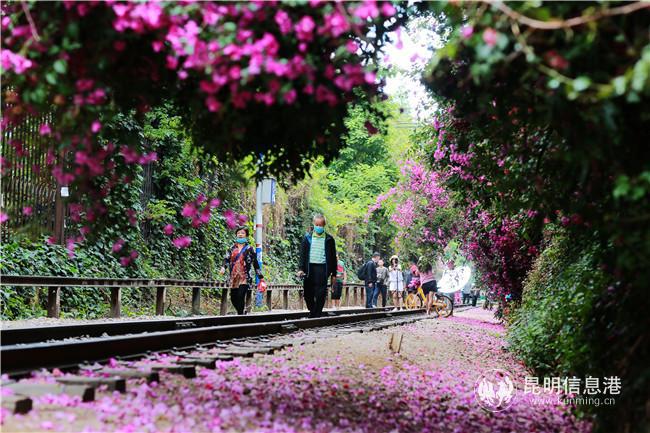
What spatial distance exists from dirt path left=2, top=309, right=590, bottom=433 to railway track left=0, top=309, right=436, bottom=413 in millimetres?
145

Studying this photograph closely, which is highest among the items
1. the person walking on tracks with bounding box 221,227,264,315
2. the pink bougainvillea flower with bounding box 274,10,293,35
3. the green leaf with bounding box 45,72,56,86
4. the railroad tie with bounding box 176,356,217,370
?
the pink bougainvillea flower with bounding box 274,10,293,35

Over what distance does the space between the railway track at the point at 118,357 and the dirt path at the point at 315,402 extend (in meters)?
0.15

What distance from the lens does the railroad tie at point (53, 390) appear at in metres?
5.09

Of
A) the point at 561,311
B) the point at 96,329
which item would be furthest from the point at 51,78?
the point at 96,329

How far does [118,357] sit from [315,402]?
98.5 inches

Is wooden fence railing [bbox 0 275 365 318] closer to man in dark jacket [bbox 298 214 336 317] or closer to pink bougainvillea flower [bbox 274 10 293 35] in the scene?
man in dark jacket [bbox 298 214 336 317]

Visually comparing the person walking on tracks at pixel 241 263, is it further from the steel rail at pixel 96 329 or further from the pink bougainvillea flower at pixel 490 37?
the pink bougainvillea flower at pixel 490 37

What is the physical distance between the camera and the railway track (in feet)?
17.3

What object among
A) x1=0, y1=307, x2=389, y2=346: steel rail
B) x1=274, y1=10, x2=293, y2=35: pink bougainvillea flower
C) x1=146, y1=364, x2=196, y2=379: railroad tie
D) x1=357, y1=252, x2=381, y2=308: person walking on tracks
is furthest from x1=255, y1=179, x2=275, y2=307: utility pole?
x1=274, y1=10, x2=293, y2=35: pink bougainvillea flower

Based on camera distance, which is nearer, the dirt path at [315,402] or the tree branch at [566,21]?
the tree branch at [566,21]

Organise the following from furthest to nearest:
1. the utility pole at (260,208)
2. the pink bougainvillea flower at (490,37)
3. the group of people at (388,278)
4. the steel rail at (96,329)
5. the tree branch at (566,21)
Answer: the group of people at (388,278) → the utility pole at (260,208) → the steel rail at (96,329) → the pink bougainvillea flower at (490,37) → the tree branch at (566,21)

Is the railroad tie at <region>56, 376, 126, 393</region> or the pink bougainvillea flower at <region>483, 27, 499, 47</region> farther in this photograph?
the railroad tie at <region>56, 376, 126, 393</region>
